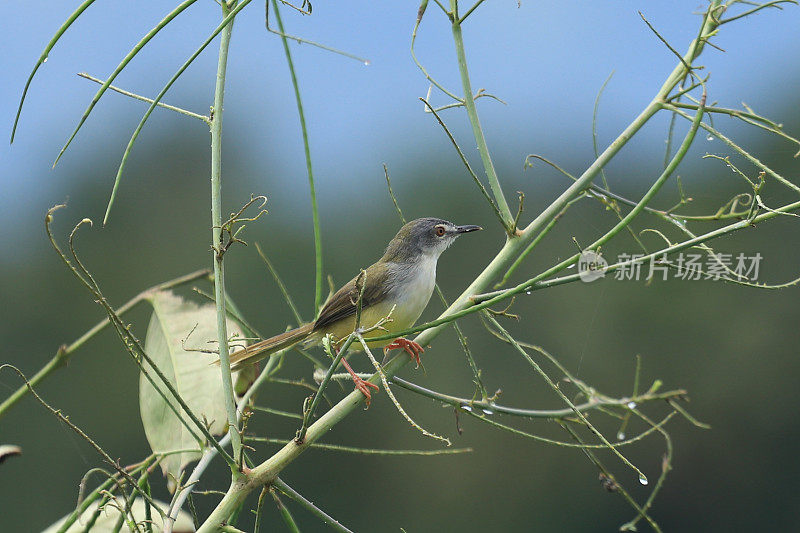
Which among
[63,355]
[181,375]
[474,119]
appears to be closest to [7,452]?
[63,355]

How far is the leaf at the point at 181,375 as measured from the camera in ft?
4.86

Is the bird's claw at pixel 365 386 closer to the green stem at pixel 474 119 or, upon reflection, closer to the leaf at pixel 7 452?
the green stem at pixel 474 119


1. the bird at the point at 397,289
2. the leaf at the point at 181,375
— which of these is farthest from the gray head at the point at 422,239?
the leaf at the point at 181,375

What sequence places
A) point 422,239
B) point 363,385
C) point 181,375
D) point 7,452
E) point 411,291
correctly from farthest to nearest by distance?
1. point 422,239
2. point 411,291
3. point 181,375
4. point 363,385
5. point 7,452

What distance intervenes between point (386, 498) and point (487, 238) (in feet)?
37.0

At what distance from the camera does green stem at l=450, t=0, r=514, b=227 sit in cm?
134

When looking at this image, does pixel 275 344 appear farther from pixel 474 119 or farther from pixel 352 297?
pixel 474 119

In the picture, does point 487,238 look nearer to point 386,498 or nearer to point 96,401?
point 386,498

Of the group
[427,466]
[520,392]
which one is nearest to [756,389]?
[520,392]

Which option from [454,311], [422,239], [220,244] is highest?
→ [220,244]

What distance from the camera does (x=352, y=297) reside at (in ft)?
8.25

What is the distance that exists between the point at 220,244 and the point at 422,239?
1755 millimetres

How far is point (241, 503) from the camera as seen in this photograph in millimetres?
1133

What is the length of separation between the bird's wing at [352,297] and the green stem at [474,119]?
3.93ft
